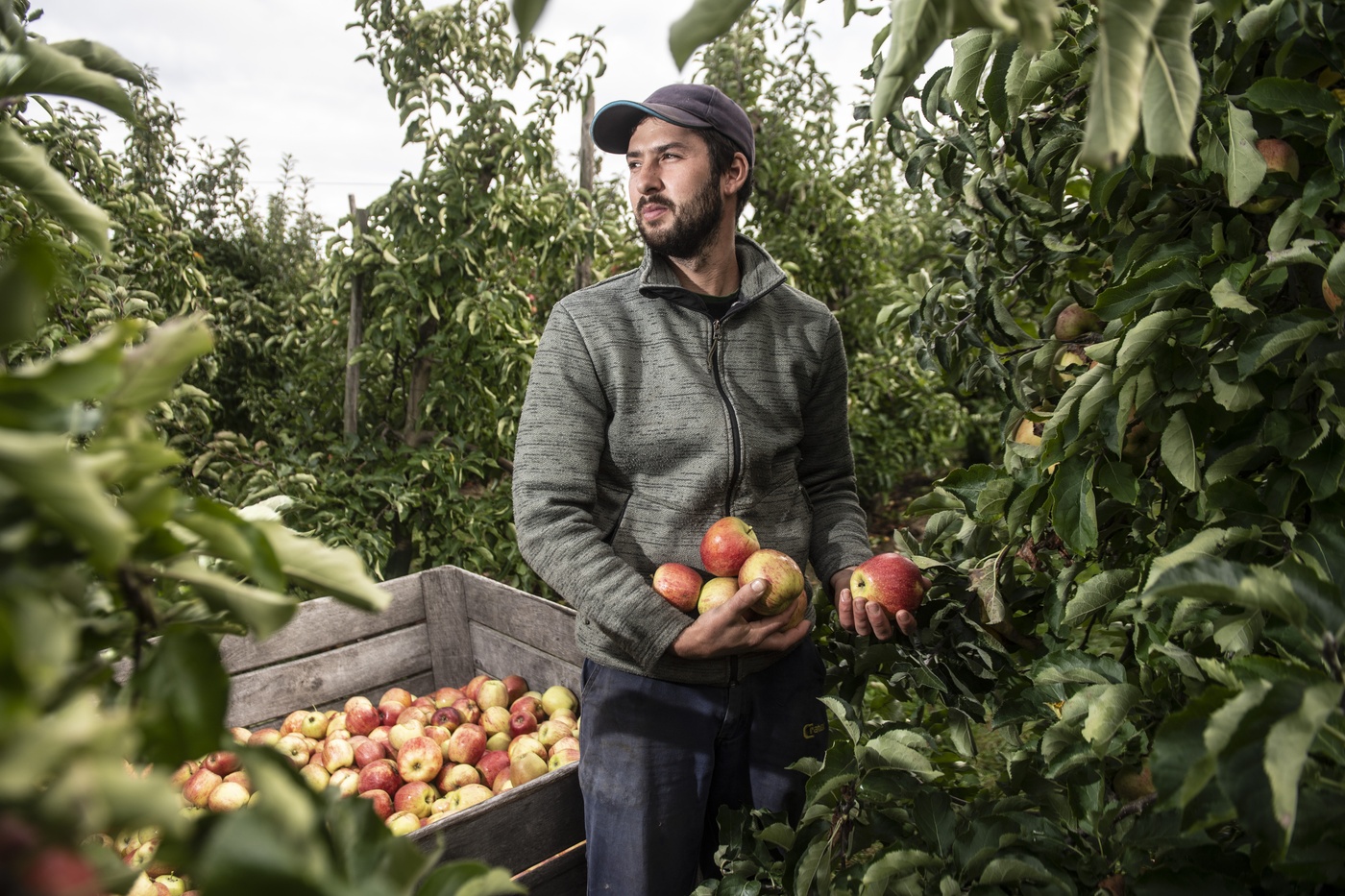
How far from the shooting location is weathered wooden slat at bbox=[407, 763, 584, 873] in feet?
6.05

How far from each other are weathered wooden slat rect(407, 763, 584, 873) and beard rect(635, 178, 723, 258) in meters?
1.15

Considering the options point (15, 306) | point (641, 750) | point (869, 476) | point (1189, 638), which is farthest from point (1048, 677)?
point (869, 476)

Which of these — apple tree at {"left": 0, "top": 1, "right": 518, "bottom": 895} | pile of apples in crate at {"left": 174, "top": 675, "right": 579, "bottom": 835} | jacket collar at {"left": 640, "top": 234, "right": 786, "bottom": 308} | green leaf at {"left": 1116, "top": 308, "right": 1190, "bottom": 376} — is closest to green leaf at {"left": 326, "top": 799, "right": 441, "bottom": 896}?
apple tree at {"left": 0, "top": 1, "right": 518, "bottom": 895}

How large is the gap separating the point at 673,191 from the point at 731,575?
839mm

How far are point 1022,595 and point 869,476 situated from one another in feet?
14.8

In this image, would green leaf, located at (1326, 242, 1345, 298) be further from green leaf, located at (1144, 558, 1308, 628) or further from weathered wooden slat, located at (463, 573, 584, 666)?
weathered wooden slat, located at (463, 573, 584, 666)

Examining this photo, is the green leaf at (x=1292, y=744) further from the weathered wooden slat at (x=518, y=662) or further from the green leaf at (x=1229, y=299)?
the weathered wooden slat at (x=518, y=662)

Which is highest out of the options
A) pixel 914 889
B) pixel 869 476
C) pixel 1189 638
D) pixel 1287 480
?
pixel 1287 480

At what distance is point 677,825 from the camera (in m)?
1.75

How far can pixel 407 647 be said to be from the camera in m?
3.04

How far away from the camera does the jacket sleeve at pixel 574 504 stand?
1.65 m

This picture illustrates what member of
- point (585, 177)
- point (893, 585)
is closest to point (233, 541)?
point (893, 585)

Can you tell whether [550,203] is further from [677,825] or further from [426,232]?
[677,825]

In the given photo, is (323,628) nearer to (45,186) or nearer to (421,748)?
(421,748)
